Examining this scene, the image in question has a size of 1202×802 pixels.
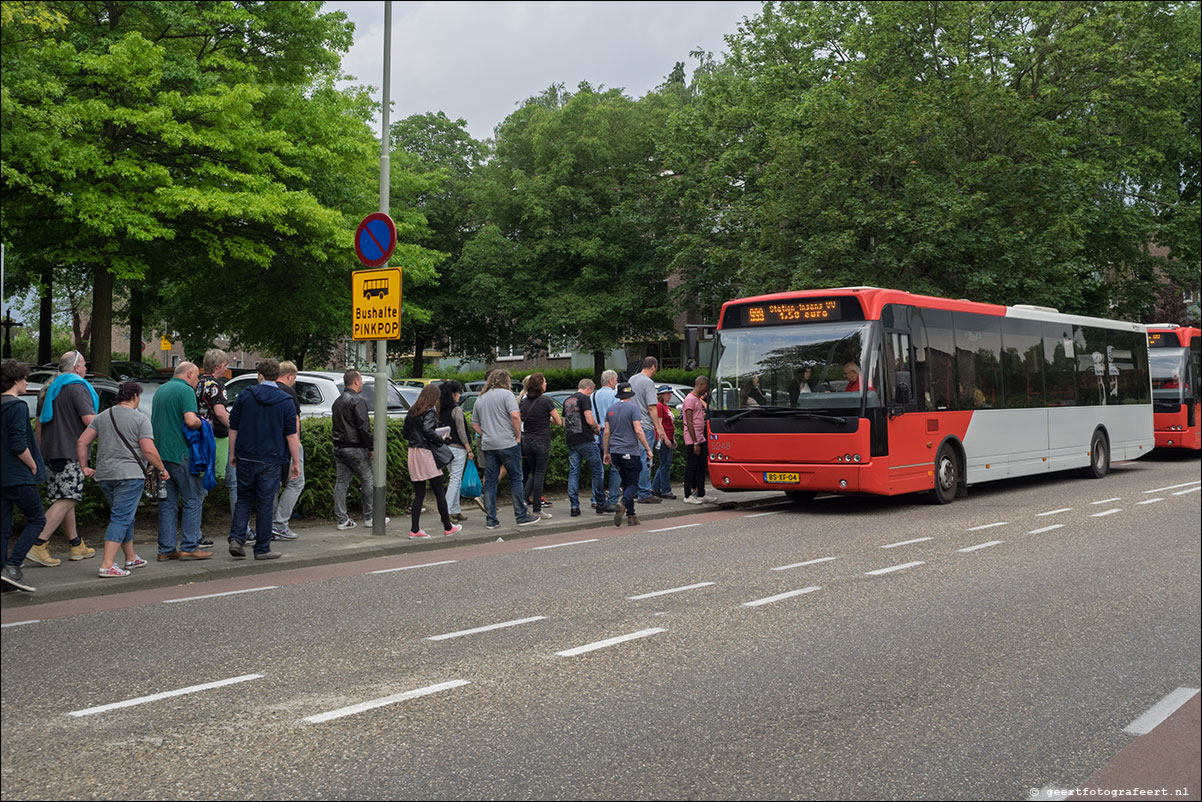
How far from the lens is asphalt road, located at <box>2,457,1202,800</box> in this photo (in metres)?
3.98

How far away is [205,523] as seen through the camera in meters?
11.9

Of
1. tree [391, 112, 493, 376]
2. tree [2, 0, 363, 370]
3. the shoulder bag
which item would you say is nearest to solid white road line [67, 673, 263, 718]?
the shoulder bag

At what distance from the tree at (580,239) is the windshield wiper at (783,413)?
25.9 meters

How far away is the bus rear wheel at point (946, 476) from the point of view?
14898 millimetres

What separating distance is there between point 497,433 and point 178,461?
4034 mm

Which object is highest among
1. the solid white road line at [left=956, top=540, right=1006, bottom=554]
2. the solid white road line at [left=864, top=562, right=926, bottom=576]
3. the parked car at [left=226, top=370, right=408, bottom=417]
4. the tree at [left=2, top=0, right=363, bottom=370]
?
the tree at [left=2, top=0, right=363, bottom=370]

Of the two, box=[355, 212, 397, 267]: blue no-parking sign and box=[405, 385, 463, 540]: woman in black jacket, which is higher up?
box=[355, 212, 397, 267]: blue no-parking sign

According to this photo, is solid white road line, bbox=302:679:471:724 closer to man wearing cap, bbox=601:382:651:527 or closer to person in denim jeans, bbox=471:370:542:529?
person in denim jeans, bbox=471:370:542:529

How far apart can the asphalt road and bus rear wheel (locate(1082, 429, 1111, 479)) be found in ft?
32.9

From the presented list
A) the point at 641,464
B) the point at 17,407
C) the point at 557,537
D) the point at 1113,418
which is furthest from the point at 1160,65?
the point at 17,407

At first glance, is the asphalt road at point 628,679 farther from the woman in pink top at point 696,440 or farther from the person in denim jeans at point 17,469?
the woman in pink top at point 696,440

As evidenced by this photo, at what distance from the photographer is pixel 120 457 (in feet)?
28.9

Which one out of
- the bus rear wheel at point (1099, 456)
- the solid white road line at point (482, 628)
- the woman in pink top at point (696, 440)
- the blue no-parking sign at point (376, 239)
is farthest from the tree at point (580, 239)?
the solid white road line at point (482, 628)

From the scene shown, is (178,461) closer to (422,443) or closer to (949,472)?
(422,443)
